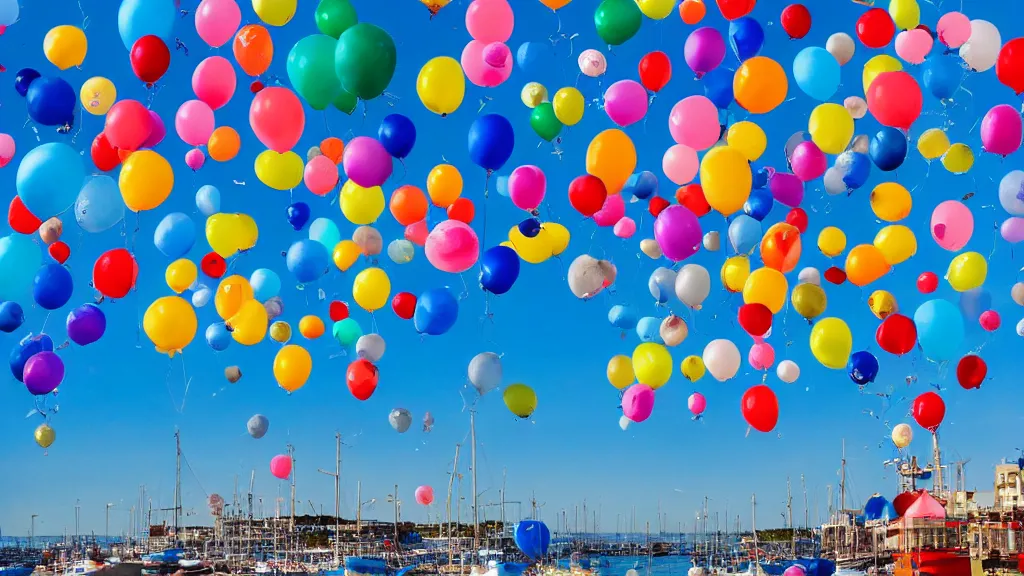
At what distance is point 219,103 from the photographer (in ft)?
26.4

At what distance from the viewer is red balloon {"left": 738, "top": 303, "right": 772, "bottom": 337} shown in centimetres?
827

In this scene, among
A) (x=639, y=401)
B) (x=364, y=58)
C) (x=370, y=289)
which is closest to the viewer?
(x=364, y=58)

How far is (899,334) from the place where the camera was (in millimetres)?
8383

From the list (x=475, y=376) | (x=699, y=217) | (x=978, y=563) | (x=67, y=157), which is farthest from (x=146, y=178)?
(x=978, y=563)

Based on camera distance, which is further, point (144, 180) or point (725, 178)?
point (725, 178)

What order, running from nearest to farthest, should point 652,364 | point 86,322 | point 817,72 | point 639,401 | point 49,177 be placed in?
point 49,177 → point 817,72 → point 86,322 → point 652,364 → point 639,401

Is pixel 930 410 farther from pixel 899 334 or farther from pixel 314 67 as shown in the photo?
pixel 314 67

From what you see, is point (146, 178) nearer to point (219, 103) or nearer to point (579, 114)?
point (219, 103)

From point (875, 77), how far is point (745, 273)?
183 centimetres

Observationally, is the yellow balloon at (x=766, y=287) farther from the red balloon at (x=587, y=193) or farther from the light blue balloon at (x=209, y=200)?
the light blue balloon at (x=209, y=200)

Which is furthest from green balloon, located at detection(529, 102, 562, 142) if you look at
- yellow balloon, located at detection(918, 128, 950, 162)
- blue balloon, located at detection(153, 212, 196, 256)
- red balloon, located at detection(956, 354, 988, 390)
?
red balloon, located at detection(956, 354, 988, 390)

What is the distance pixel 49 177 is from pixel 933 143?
22.8 ft

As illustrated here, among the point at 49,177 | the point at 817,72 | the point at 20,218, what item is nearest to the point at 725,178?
the point at 817,72

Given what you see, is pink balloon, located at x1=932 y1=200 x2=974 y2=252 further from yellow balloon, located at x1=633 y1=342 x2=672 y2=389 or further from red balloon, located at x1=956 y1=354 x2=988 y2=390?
yellow balloon, located at x1=633 y1=342 x2=672 y2=389
